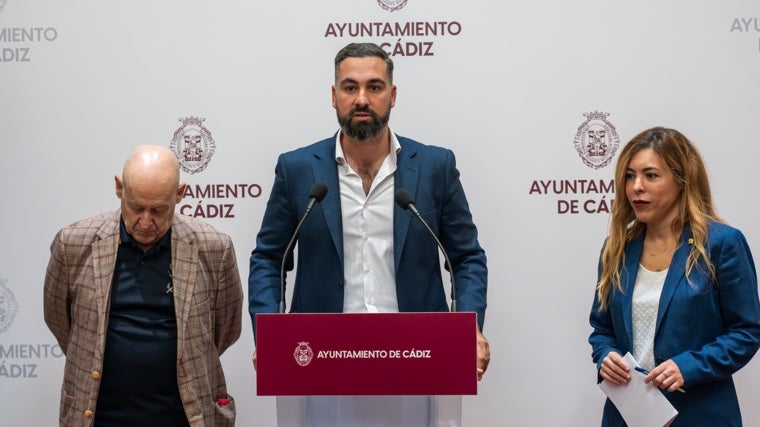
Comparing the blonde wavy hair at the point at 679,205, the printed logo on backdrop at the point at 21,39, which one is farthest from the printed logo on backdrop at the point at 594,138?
the printed logo on backdrop at the point at 21,39

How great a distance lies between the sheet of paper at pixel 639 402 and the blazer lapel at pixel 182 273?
1.41m

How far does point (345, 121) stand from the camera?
130 inches

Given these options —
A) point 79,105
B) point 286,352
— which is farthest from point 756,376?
point 79,105

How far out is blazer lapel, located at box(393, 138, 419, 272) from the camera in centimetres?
327

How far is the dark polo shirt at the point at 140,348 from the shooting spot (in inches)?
117

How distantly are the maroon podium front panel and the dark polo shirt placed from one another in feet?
1.93

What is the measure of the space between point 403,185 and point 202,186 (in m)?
1.27

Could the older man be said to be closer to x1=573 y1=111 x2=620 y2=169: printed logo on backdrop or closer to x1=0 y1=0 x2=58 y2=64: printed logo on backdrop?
x1=0 y1=0 x2=58 y2=64: printed logo on backdrop

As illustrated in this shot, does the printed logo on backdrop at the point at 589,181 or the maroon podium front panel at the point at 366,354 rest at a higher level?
the printed logo on backdrop at the point at 589,181

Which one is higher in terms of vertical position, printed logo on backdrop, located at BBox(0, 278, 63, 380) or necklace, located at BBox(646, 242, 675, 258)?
necklace, located at BBox(646, 242, 675, 258)

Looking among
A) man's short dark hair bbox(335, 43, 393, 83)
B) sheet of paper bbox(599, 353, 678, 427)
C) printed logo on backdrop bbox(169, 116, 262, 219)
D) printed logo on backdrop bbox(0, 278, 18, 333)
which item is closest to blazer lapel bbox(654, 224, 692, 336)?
sheet of paper bbox(599, 353, 678, 427)

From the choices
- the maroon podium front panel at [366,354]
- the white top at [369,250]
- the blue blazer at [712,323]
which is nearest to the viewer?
the maroon podium front panel at [366,354]

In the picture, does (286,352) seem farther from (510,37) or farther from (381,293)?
(510,37)

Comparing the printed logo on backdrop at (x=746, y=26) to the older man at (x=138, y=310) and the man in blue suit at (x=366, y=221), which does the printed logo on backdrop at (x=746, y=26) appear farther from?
the older man at (x=138, y=310)
